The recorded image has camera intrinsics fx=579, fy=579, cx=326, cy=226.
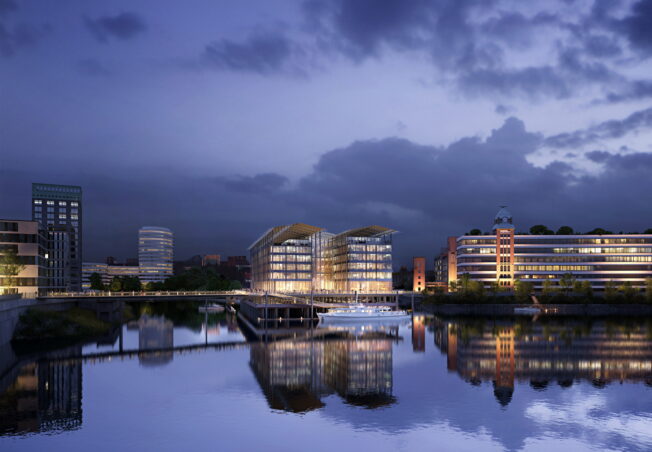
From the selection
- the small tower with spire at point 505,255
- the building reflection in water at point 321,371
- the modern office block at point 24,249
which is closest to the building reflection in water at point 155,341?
the building reflection in water at point 321,371

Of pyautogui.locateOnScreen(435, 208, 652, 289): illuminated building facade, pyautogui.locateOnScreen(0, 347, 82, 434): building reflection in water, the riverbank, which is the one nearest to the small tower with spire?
pyautogui.locateOnScreen(435, 208, 652, 289): illuminated building facade

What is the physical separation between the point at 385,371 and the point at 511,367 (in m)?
15.7

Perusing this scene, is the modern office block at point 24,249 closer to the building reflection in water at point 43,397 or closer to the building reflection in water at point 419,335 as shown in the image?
the building reflection in water at point 43,397

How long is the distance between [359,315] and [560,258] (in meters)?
90.7

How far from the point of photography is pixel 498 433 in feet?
140

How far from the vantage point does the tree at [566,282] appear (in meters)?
182

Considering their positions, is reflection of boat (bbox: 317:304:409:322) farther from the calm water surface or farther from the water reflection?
the calm water surface

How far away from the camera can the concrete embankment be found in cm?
16338

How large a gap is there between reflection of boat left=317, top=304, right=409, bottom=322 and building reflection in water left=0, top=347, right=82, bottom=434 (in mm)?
70874

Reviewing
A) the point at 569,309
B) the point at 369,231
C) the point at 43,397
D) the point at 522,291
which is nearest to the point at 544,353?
the point at 43,397

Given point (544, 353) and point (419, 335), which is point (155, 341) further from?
point (544, 353)

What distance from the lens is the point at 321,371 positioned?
223ft

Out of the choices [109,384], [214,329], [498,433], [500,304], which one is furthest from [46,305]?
[500,304]

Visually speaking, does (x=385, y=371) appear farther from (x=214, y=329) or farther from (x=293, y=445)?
(x=214, y=329)
